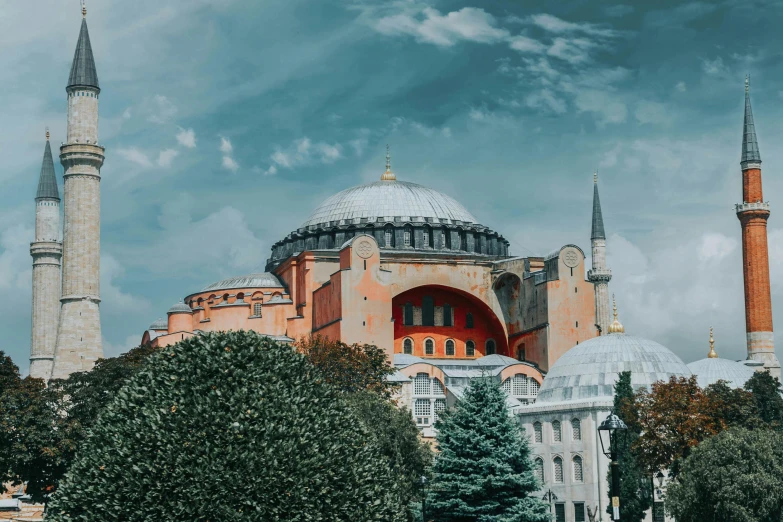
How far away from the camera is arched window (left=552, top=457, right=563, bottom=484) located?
4391 centimetres

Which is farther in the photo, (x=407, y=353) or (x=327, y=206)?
(x=327, y=206)

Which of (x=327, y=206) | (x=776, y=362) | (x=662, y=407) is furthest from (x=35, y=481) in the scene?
(x=776, y=362)

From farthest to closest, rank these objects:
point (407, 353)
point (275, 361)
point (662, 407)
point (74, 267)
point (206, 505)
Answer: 1. point (407, 353)
2. point (74, 267)
3. point (662, 407)
4. point (275, 361)
5. point (206, 505)

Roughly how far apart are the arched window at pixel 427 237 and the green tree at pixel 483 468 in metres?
30.9

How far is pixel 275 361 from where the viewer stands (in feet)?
55.9

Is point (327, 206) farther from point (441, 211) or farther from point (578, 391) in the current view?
point (578, 391)

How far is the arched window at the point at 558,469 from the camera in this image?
43906mm

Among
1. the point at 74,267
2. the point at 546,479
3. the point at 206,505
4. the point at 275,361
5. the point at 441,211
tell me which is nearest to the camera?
the point at 206,505

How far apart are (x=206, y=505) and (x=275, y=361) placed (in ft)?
7.88

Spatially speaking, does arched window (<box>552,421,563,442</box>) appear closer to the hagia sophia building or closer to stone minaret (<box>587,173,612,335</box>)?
the hagia sophia building

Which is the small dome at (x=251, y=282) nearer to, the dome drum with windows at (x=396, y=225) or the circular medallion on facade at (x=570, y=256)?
the dome drum with windows at (x=396, y=225)

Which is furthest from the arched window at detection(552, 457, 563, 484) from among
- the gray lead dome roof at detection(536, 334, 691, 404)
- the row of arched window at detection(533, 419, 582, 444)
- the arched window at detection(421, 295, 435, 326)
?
the arched window at detection(421, 295, 435, 326)

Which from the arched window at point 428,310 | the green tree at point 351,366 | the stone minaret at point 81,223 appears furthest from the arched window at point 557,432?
the stone minaret at point 81,223

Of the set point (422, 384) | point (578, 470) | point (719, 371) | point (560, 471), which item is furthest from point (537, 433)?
point (719, 371)
